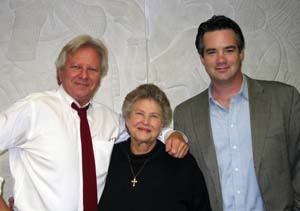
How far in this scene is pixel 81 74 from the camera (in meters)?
1.73

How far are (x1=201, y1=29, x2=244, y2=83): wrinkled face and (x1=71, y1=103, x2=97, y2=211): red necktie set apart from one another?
809 mm

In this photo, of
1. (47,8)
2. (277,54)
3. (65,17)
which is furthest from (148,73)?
(277,54)

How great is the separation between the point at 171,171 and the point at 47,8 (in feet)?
5.12

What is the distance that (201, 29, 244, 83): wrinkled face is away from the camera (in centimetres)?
174

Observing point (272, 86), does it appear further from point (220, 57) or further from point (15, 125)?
point (15, 125)

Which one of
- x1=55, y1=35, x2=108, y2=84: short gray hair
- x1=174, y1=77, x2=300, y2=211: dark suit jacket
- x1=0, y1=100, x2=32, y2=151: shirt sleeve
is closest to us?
x1=0, y1=100, x2=32, y2=151: shirt sleeve

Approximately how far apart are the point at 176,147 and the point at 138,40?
40.6 inches

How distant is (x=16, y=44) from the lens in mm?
2291

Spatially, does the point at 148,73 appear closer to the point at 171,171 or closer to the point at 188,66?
the point at 188,66

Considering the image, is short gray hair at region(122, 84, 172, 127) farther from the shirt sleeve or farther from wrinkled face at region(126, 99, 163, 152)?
the shirt sleeve

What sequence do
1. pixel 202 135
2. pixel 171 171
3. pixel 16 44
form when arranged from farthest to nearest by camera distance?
pixel 16 44 < pixel 202 135 < pixel 171 171

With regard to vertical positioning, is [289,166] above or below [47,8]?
below

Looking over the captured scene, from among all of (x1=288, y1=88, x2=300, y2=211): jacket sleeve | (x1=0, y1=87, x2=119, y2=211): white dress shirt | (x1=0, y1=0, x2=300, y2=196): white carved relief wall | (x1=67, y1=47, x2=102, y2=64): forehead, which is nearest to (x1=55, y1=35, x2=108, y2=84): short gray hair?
(x1=67, y1=47, x2=102, y2=64): forehead

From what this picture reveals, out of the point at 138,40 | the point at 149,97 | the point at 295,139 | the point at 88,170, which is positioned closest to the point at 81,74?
the point at 149,97
